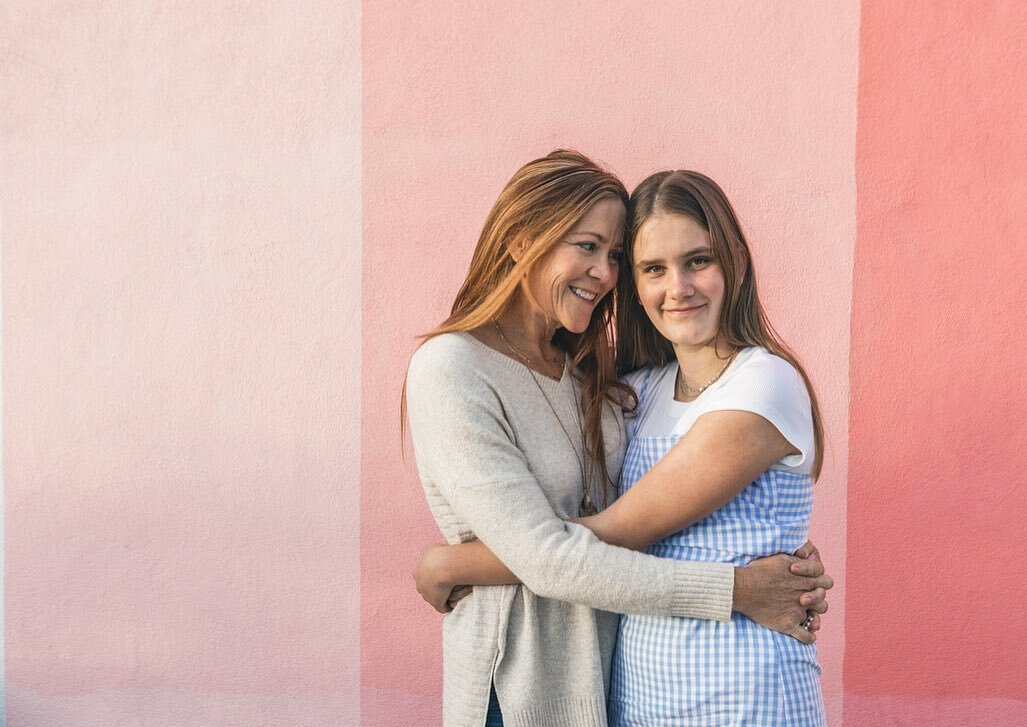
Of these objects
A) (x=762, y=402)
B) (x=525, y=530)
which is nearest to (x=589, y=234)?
(x=762, y=402)

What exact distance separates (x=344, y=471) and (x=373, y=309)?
51cm

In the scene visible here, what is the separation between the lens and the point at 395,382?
2879mm

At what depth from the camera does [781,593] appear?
178 cm

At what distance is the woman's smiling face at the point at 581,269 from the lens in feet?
6.31

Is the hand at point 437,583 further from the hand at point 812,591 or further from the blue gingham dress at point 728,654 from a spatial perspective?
the hand at point 812,591

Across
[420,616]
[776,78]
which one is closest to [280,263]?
[420,616]

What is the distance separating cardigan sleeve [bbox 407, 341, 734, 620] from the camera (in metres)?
1.70

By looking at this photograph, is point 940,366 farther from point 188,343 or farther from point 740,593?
point 188,343

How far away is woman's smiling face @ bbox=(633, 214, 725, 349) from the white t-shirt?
0.35 ft

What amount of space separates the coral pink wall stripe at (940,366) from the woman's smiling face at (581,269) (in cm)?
117

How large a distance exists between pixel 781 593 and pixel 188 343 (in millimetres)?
1927

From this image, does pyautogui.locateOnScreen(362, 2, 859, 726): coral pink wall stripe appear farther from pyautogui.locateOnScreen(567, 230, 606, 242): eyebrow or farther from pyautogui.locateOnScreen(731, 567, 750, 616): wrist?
pyautogui.locateOnScreen(731, 567, 750, 616): wrist

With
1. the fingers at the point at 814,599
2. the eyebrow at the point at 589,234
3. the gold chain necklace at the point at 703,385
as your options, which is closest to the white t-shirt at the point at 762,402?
the gold chain necklace at the point at 703,385

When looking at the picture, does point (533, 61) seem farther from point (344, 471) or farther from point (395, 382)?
point (344, 471)
